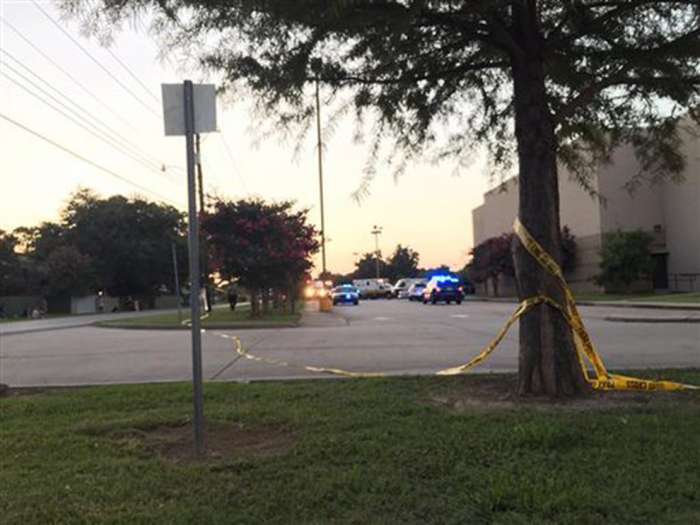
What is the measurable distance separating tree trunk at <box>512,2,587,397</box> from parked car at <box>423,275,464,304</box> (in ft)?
127

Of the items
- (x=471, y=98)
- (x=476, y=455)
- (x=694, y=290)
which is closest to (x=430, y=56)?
(x=471, y=98)

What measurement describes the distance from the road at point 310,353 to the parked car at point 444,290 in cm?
2365

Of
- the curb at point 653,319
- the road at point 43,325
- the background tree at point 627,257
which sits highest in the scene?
the background tree at point 627,257

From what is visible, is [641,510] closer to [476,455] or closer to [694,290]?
[476,455]

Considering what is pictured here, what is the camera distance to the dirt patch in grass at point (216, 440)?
6152mm

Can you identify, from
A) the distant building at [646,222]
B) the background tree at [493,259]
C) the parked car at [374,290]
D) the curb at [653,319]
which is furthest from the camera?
the parked car at [374,290]

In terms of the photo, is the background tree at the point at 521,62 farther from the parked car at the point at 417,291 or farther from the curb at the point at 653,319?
the parked car at the point at 417,291

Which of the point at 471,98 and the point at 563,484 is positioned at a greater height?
the point at 471,98

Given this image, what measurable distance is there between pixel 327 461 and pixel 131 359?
10.6 meters

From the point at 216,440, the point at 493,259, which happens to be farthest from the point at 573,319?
the point at 493,259

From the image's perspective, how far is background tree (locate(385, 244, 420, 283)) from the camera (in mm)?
141625

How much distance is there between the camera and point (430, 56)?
902 cm

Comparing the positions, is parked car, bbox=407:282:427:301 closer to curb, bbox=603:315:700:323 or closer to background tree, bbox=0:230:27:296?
curb, bbox=603:315:700:323

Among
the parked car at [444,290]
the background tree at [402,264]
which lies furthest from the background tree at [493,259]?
the background tree at [402,264]
